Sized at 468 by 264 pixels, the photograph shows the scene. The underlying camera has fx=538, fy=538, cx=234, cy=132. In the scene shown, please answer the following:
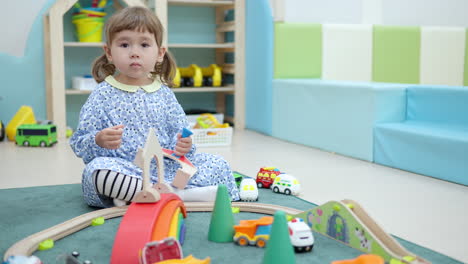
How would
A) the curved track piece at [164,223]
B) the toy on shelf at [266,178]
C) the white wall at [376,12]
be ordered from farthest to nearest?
the white wall at [376,12]
the toy on shelf at [266,178]
the curved track piece at [164,223]

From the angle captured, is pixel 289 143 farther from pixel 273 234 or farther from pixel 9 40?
pixel 273 234

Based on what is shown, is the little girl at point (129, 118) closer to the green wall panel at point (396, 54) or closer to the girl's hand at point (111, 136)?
the girl's hand at point (111, 136)

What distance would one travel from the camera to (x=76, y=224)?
1.38 meters

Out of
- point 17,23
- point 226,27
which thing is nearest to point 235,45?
point 226,27

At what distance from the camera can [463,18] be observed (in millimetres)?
4312

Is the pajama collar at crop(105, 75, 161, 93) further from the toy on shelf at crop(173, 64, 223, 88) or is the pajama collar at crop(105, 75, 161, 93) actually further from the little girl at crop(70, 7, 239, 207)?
the toy on shelf at crop(173, 64, 223, 88)

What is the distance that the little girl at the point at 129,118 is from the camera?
1.56 m

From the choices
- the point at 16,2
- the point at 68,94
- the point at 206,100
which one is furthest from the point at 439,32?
the point at 16,2

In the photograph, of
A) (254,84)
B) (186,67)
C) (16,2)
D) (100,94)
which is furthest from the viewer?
(186,67)

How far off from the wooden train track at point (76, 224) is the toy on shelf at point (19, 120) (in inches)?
70.1

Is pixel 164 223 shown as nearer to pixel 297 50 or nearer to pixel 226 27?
pixel 297 50

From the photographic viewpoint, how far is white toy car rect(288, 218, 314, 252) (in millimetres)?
1229

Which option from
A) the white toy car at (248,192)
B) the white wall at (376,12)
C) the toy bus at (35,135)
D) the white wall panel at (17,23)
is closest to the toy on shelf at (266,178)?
the white toy car at (248,192)

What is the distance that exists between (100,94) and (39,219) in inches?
16.3
